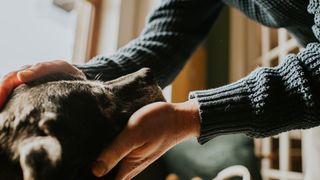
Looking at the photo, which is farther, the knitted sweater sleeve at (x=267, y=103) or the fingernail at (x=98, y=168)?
the knitted sweater sleeve at (x=267, y=103)

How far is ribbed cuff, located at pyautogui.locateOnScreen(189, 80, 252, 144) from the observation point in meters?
0.51

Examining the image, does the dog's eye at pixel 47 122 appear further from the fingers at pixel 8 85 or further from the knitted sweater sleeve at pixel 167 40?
the knitted sweater sleeve at pixel 167 40

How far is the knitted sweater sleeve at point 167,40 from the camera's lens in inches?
28.5

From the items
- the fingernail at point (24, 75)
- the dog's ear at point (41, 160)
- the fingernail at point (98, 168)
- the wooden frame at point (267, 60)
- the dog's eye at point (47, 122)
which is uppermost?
the fingernail at point (24, 75)

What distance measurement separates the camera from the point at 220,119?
517 mm

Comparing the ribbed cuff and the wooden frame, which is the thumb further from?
the wooden frame

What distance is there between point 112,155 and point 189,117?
0.12m

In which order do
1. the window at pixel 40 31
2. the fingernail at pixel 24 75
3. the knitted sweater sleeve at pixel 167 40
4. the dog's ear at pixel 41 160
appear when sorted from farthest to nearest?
the window at pixel 40 31 < the knitted sweater sleeve at pixel 167 40 < the fingernail at pixel 24 75 < the dog's ear at pixel 41 160

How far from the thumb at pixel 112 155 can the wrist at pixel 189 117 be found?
0.25 feet

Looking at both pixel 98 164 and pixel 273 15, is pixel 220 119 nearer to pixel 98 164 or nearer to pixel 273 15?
pixel 98 164

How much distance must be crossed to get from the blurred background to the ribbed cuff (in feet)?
1.27

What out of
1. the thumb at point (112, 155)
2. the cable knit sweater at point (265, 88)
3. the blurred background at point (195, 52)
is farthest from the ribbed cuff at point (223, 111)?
the blurred background at point (195, 52)

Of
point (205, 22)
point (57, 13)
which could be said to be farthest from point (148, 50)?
point (57, 13)

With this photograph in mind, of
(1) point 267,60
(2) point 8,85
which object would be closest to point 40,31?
(2) point 8,85
